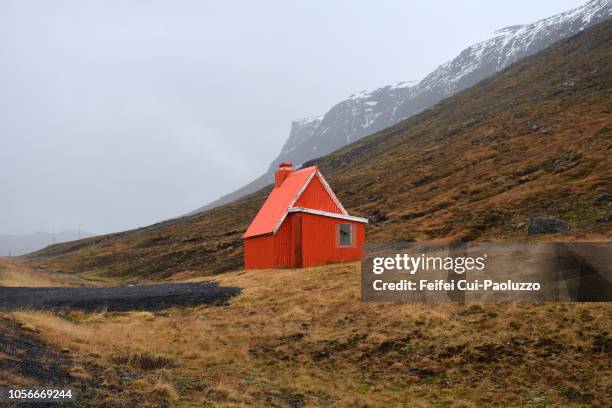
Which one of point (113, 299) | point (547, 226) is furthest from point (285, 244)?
point (547, 226)

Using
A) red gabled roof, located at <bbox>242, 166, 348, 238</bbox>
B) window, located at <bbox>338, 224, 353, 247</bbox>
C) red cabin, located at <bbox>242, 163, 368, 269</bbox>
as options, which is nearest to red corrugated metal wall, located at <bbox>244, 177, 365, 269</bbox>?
red cabin, located at <bbox>242, 163, 368, 269</bbox>

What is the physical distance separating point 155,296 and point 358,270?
1017 cm

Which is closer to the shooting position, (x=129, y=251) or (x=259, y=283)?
(x=259, y=283)

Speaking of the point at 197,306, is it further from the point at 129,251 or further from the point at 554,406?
the point at 129,251

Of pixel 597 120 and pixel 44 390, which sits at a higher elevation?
pixel 597 120

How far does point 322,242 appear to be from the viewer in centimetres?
3300

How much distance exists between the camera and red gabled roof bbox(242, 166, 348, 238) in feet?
111

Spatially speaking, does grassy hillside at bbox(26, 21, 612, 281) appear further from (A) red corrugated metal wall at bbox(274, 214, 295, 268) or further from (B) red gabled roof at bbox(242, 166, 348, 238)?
(A) red corrugated metal wall at bbox(274, 214, 295, 268)

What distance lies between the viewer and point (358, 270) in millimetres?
25531

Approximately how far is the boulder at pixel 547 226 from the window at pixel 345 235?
37.0 feet

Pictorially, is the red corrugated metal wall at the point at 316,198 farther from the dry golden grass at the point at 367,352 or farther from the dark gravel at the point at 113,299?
the dry golden grass at the point at 367,352

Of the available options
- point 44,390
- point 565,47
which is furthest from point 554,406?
point 565,47

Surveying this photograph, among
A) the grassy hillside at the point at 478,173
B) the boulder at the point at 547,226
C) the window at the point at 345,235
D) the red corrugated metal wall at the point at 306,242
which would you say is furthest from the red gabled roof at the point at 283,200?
the boulder at the point at 547,226

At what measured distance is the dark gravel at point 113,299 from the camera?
72.9 ft
